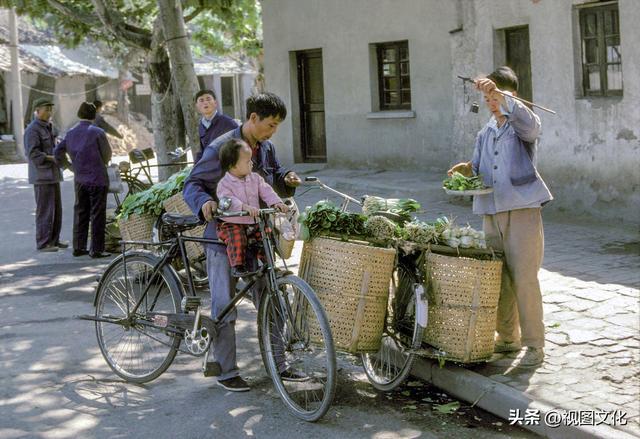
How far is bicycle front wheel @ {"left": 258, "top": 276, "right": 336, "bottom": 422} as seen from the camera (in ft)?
18.0

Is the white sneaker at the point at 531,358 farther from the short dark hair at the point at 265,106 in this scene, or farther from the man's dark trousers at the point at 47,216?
the man's dark trousers at the point at 47,216

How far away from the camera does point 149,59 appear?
1526 cm

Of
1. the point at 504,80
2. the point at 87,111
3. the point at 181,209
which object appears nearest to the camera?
the point at 504,80

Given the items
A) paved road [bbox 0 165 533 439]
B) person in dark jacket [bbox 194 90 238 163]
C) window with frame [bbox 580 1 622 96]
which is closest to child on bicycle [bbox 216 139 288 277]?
paved road [bbox 0 165 533 439]

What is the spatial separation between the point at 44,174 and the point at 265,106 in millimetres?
7223

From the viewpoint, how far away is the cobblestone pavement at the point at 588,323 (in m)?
5.70

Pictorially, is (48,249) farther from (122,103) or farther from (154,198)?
(122,103)

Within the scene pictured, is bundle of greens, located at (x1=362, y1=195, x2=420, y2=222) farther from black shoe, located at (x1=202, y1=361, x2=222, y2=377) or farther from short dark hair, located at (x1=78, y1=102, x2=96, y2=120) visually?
short dark hair, located at (x1=78, y1=102, x2=96, y2=120)

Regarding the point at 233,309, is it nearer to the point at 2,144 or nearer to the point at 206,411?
the point at 206,411

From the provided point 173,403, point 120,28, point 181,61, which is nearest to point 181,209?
point 173,403

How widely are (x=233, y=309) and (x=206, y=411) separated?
0.63m

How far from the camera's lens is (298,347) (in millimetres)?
5797

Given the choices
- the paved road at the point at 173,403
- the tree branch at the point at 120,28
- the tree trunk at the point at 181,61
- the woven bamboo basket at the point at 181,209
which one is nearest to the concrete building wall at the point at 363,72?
the tree branch at the point at 120,28

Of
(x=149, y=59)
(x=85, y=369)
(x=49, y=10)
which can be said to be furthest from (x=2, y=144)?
(x=85, y=369)
